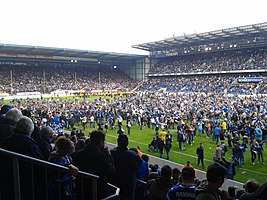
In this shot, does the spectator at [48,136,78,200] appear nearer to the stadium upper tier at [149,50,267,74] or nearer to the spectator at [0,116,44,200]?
the spectator at [0,116,44,200]

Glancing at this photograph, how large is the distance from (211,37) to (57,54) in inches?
1259

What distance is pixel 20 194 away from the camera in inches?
108

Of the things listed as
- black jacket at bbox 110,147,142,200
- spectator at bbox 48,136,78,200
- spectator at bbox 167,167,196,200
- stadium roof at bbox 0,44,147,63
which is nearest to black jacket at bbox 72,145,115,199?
spectator at bbox 48,136,78,200

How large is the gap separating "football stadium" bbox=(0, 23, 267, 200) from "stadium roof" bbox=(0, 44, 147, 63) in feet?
0.69

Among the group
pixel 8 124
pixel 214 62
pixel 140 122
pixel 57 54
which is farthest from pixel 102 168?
pixel 214 62

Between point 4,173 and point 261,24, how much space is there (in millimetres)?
48828

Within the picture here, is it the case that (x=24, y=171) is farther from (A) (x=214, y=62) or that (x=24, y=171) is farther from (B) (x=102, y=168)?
(A) (x=214, y=62)

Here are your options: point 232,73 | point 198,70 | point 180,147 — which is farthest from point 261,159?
point 198,70

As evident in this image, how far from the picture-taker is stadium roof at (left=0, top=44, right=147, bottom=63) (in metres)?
50.3

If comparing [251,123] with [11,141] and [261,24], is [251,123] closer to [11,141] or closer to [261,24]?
[11,141]

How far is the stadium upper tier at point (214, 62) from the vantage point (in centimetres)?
5062

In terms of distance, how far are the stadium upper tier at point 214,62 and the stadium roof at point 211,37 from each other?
400 centimetres

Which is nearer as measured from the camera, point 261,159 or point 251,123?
point 261,159

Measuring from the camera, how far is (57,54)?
5681cm
